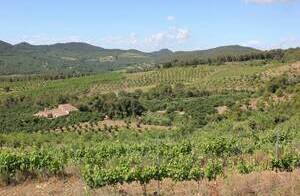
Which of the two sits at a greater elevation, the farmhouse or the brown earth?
the brown earth

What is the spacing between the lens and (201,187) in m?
15.1

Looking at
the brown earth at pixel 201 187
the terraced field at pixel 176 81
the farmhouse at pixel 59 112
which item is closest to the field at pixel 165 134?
the brown earth at pixel 201 187

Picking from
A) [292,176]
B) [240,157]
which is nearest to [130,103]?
[240,157]

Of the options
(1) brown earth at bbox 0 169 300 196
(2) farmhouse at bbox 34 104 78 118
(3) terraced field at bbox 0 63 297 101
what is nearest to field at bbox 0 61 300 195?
(1) brown earth at bbox 0 169 300 196

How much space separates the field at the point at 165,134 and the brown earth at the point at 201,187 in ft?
0.12

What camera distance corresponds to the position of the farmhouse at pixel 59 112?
294 feet

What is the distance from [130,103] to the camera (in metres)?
89.7

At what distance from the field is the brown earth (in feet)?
0.12

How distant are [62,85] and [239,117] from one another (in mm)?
85339

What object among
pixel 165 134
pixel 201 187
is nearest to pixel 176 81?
pixel 165 134

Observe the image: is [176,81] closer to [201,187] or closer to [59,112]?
[59,112]

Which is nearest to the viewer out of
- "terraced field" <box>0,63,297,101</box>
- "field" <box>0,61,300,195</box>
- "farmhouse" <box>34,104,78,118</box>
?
"field" <box>0,61,300,195</box>

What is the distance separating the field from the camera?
1583 cm

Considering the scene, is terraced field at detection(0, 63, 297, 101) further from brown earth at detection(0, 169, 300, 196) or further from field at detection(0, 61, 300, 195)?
brown earth at detection(0, 169, 300, 196)
